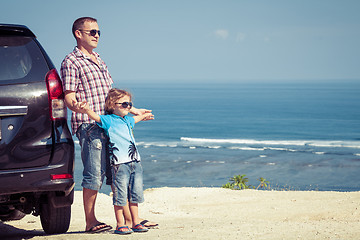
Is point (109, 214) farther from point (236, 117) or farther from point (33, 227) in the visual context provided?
point (236, 117)

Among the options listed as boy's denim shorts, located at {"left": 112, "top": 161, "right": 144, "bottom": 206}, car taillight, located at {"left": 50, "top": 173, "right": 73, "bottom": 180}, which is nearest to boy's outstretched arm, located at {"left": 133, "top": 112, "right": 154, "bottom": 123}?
boy's denim shorts, located at {"left": 112, "top": 161, "right": 144, "bottom": 206}

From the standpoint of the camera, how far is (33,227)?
727cm

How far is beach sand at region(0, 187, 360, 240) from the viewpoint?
573cm

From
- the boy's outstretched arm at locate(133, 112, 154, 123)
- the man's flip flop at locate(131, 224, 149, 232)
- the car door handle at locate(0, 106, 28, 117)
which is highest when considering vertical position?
the car door handle at locate(0, 106, 28, 117)

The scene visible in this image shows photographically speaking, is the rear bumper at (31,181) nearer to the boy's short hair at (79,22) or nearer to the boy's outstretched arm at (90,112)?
the boy's outstretched arm at (90,112)

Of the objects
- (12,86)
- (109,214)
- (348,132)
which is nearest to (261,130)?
(348,132)

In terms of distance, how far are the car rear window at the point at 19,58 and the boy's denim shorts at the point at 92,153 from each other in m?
1.14

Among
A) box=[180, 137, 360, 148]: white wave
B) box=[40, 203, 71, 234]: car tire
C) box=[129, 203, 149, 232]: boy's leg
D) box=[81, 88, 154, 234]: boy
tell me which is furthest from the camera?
box=[180, 137, 360, 148]: white wave

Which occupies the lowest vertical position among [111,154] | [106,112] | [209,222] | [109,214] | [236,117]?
[236,117]

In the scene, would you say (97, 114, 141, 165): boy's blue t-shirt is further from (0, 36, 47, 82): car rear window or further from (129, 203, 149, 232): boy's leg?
(0, 36, 47, 82): car rear window

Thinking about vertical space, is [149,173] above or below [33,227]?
below

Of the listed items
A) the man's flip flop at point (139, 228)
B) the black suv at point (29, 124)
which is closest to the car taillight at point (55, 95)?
the black suv at point (29, 124)

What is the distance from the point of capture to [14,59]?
4617 mm

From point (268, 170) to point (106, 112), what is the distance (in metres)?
34.5
